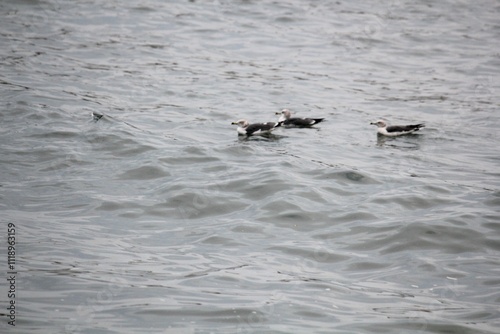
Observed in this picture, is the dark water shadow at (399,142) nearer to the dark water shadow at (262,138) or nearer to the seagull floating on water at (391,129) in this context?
the seagull floating on water at (391,129)

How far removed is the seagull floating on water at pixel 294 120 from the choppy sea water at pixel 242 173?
0.63 ft

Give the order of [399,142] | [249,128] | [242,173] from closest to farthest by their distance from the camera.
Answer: [242,173], [249,128], [399,142]

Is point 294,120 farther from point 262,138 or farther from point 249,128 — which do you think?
point 249,128

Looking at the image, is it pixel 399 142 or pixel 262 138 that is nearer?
pixel 399 142

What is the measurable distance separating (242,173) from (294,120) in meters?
3.20

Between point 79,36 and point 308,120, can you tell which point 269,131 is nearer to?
point 308,120

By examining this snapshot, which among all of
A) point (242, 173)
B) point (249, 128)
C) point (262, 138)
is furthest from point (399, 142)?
point (242, 173)

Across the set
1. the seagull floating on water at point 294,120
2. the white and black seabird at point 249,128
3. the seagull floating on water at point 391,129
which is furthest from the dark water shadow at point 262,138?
the seagull floating on water at point 391,129

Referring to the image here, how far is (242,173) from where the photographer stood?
1455cm

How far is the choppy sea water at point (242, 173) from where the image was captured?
9.68 metres

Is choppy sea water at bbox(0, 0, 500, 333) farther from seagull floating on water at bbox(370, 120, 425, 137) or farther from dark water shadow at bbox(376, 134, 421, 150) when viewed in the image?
seagull floating on water at bbox(370, 120, 425, 137)

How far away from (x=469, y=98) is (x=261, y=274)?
37.1 ft

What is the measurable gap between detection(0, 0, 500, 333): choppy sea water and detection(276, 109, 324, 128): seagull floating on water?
0.63ft

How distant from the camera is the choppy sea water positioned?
31.8 ft
